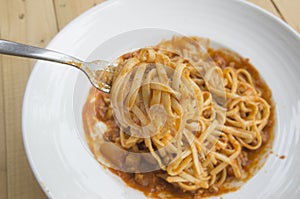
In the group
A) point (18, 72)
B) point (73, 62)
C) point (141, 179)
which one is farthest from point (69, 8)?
point (141, 179)

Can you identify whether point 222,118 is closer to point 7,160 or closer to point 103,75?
point 103,75

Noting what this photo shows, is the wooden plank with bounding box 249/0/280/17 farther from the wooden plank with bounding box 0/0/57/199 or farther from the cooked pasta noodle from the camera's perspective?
the wooden plank with bounding box 0/0/57/199

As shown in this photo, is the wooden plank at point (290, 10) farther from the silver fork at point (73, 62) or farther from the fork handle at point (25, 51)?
the fork handle at point (25, 51)

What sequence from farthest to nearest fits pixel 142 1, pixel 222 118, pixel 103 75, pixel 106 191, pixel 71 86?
pixel 142 1 < pixel 222 118 < pixel 71 86 < pixel 103 75 < pixel 106 191

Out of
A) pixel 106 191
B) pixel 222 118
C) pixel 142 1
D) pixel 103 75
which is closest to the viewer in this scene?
pixel 106 191

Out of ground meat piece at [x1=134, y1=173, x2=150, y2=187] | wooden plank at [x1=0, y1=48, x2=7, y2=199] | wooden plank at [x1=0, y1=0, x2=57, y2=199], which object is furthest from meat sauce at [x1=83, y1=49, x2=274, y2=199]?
wooden plank at [x1=0, y1=48, x2=7, y2=199]

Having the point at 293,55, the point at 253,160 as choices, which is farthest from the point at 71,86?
the point at 293,55

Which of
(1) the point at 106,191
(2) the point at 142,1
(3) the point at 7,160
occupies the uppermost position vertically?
(2) the point at 142,1
